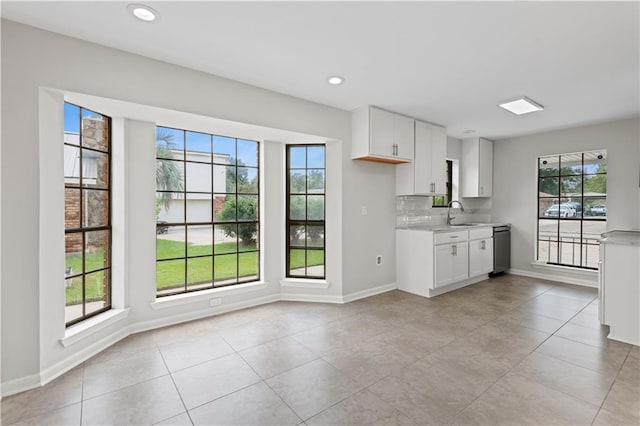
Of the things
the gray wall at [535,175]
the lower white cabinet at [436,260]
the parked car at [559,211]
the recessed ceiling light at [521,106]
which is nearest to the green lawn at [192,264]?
the lower white cabinet at [436,260]

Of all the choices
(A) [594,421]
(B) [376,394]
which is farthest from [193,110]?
(A) [594,421]

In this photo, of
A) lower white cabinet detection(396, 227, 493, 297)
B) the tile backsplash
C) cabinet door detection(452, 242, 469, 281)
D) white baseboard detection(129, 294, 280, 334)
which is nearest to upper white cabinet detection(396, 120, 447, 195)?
the tile backsplash

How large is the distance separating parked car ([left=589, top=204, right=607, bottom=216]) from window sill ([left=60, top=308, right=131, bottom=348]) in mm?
6522

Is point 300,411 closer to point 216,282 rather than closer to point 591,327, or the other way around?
Answer: point 216,282

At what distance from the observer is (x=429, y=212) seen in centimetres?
521

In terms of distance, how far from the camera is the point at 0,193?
201 centimetres

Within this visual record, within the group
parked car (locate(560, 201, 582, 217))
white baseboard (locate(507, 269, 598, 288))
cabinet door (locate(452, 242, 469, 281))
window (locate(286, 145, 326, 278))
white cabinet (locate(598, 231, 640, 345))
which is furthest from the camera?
parked car (locate(560, 201, 582, 217))

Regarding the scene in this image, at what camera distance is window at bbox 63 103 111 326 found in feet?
8.46

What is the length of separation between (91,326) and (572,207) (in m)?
6.69

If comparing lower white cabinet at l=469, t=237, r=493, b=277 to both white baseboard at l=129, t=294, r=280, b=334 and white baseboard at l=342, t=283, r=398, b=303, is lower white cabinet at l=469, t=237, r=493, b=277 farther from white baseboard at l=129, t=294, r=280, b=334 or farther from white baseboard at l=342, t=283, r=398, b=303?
white baseboard at l=129, t=294, r=280, b=334

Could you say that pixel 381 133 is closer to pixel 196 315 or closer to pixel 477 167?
pixel 477 167

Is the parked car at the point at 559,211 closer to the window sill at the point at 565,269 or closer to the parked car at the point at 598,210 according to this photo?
the parked car at the point at 598,210

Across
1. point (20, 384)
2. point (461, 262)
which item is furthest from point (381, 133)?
point (20, 384)

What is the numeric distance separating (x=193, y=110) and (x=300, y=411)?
2628 mm
